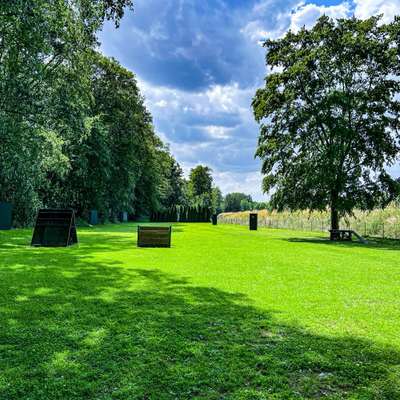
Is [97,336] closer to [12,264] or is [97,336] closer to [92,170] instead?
[12,264]

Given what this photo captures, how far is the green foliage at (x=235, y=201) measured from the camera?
13812 centimetres

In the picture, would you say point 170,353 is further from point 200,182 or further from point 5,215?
point 200,182

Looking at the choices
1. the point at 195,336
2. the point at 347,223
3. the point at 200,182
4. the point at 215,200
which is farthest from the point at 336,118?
the point at 215,200

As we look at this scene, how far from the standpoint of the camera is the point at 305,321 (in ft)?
15.3

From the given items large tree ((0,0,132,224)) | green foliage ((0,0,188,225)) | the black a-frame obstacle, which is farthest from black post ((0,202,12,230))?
the black a-frame obstacle

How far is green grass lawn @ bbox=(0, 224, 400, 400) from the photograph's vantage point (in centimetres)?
291

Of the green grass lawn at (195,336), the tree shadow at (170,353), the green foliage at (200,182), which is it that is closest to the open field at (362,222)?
the green grass lawn at (195,336)

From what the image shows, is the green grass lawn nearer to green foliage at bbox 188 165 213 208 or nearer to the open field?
the open field

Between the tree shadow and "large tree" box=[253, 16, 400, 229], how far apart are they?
1865cm

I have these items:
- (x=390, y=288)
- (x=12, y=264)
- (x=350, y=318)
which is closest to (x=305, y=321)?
(x=350, y=318)

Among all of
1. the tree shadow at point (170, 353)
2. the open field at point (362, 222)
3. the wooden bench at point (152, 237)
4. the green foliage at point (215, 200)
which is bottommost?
the tree shadow at point (170, 353)

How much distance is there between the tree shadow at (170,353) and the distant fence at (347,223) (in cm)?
2126

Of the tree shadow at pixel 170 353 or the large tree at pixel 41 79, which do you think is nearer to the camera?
the tree shadow at pixel 170 353

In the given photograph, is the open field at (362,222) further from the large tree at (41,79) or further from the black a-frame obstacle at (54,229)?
the large tree at (41,79)
